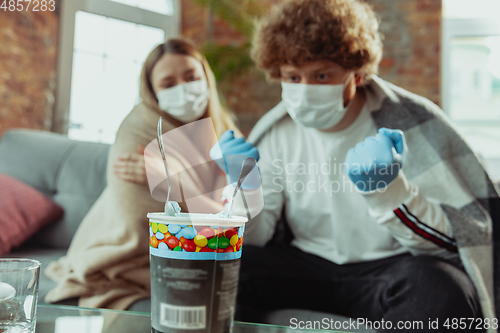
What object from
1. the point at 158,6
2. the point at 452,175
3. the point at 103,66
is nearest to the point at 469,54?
the point at 452,175

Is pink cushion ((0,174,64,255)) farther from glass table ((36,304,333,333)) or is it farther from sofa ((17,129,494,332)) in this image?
glass table ((36,304,333,333))

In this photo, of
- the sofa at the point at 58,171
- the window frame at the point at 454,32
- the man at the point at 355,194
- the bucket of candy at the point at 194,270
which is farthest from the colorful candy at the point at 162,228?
the sofa at the point at 58,171

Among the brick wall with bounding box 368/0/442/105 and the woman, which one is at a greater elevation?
the brick wall with bounding box 368/0/442/105

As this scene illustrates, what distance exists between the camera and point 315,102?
49cm

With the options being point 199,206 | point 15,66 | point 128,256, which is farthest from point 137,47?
point 15,66

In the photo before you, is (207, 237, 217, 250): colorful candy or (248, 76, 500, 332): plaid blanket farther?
(248, 76, 500, 332): plaid blanket

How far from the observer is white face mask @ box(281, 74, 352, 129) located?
1.59 feet

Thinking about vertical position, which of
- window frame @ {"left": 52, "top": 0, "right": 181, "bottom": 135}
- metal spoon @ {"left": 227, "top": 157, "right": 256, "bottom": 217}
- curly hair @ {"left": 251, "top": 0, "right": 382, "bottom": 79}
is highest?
window frame @ {"left": 52, "top": 0, "right": 181, "bottom": 135}

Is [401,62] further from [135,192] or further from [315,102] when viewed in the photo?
[135,192]

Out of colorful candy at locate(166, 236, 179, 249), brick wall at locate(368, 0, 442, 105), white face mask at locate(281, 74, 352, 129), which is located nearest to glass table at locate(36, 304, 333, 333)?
colorful candy at locate(166, 236, 179, 249)

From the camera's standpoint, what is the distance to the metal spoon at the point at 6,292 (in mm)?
342

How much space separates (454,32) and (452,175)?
318mm

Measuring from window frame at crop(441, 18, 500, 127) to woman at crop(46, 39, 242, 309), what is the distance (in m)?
0.39

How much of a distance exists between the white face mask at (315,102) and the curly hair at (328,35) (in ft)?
0.10
